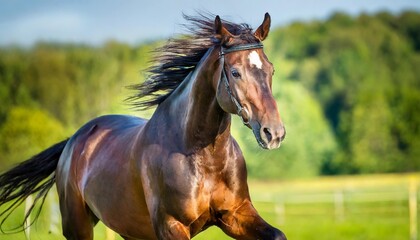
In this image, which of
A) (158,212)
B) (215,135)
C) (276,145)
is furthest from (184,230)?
(276,145)

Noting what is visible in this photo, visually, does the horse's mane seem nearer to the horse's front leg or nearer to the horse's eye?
the horse's eye

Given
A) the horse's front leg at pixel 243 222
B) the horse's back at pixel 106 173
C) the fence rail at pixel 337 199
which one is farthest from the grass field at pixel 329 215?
the horse's front leg at pixel 243 222

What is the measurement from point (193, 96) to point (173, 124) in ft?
0.94

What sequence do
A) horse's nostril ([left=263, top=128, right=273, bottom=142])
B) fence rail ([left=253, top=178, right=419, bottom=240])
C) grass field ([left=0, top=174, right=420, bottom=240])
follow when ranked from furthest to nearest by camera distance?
fence rail ([left=253, top=178, right=419, bottom=240]) → grass field ([left=0, top=174, right=420, bottom=240]) → horse's nostril ([left=263, top=128, right=273, bottom=142])

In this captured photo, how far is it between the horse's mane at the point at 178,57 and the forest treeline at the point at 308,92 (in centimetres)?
1793

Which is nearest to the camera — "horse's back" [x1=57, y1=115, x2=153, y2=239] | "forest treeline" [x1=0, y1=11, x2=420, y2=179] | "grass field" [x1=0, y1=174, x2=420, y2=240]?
"horse's back" [x1=57, y1=115, x2=153, y2=239]

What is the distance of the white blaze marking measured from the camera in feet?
17.4

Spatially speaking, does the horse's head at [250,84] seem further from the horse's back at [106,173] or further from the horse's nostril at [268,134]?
the horse's back at [106,173]

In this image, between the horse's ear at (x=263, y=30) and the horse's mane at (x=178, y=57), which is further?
the horse's mane at (x=178, y=57)

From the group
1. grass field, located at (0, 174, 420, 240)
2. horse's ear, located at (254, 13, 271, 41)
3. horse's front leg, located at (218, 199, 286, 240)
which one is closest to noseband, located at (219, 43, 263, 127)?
horse's ear, located at (254, 13, 271, 41)

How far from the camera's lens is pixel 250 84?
17.3 ft

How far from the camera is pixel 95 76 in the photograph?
47656 mm

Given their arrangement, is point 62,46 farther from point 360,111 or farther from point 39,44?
point 360,111

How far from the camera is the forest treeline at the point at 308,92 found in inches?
1551
